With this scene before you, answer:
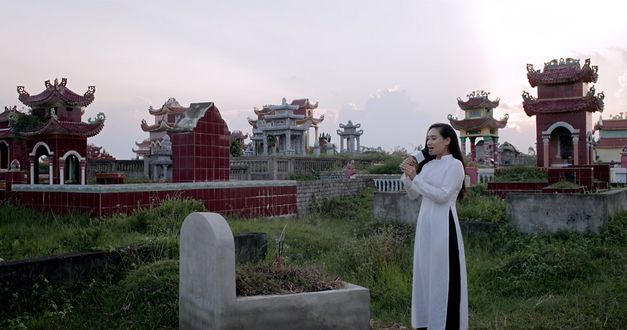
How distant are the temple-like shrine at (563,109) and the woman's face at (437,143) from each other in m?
18.5

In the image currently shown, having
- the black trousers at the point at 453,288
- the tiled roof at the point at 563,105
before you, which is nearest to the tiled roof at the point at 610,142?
the tiled roof at the point at 563,105

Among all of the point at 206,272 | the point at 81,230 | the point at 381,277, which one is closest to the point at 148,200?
the point at 81,230

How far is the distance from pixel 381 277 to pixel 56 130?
15862mm

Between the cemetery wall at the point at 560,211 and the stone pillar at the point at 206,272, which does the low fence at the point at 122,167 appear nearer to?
the cemetery wall at the point at 560,211

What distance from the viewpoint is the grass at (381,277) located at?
5.29 m

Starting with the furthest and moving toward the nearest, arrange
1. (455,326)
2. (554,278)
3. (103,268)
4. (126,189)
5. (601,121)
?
1. (601,121)
2. (126,189)
3. (554,278)
4. (103,268)
5. (455,326)

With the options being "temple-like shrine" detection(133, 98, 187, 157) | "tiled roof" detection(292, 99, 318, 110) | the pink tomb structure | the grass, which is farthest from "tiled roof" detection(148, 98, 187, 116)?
the grass

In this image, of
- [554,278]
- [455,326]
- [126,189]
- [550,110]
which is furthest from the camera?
[550,110]

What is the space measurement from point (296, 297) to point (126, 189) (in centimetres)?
566

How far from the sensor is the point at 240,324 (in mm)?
4137

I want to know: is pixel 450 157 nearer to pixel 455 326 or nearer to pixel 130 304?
pixel 455 326

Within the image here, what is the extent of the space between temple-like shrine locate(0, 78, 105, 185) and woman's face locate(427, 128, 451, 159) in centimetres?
1759

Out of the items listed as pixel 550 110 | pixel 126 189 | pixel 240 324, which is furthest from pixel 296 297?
pixel 550 110

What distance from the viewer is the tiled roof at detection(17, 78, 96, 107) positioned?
19.8 meters
